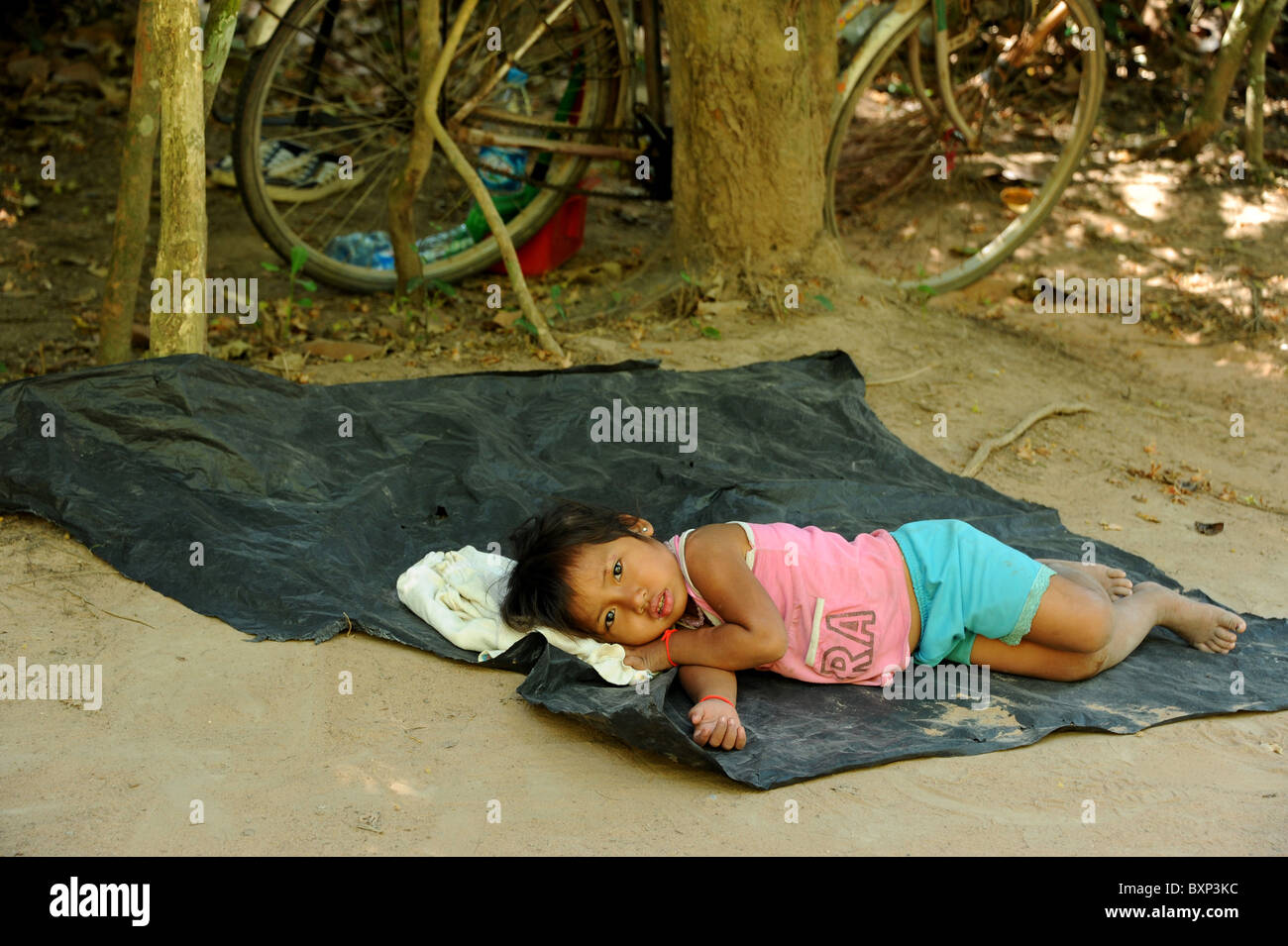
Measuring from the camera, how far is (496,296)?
489cm

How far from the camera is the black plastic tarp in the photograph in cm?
239

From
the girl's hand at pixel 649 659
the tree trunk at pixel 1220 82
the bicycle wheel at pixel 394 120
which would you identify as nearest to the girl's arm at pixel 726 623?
the girl's hand at pixel 649 659

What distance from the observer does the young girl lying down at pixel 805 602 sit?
2383 mm

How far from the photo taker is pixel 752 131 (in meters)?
4.66

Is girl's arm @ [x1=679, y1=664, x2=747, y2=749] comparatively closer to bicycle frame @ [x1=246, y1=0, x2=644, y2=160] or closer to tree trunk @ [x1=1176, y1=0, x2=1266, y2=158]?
bicycle frame @ [x1=246, y1=0, x2=644, y2=160]

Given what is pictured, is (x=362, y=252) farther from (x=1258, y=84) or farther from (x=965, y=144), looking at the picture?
(x=1258, y=84)

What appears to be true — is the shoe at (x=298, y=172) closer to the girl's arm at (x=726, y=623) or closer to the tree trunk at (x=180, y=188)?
the tree trunk at (x=180, y=188)

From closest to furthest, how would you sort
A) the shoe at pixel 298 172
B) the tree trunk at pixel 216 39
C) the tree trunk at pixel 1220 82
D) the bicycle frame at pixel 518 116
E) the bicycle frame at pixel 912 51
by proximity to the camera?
1. the tree trunk at pixel 216 39
2. the bicycle frame at pixel 518 116
3. the bicycle frame at pixel 912 51
4. the shoe at pixel 298 172
5. the tree trunk at pixel 1220 82

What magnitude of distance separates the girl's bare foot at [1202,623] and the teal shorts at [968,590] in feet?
1.36

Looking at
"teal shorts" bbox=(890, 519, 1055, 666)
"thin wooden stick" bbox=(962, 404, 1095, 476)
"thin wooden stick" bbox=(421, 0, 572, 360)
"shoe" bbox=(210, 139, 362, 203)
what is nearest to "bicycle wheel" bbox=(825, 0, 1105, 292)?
"thin wooden stick" bbox=(962, 404, 1095, 476)

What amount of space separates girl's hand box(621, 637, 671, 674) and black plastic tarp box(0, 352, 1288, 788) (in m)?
0.06

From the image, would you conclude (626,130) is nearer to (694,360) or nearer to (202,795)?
(694,360)

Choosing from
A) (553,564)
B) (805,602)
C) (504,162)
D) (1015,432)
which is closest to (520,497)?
(553,564)

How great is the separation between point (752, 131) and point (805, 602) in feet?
8.96
